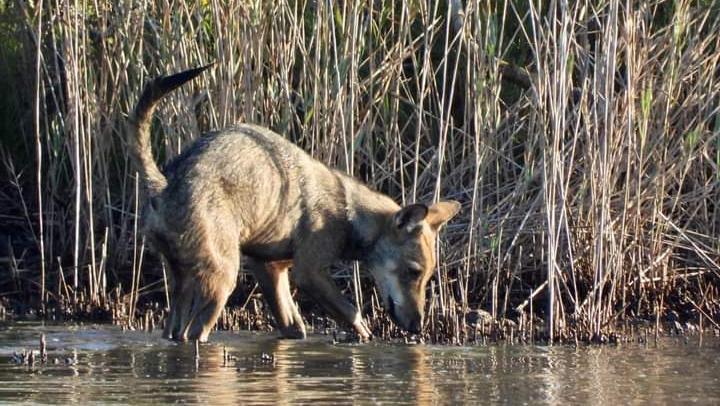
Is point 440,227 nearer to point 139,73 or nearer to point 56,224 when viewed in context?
point 139,73

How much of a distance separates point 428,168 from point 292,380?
363 cm

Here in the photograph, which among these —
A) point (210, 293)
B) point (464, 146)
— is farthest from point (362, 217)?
point (210, 293)

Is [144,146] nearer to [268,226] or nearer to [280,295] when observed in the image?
[268,226]

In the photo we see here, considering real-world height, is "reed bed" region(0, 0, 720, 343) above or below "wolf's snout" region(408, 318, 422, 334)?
above

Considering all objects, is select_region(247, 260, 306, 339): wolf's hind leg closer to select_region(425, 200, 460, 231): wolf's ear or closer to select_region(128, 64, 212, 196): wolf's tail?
select_region(425, 200, 460, 231): wolf's ear

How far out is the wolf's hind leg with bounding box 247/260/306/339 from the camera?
9.33 meters

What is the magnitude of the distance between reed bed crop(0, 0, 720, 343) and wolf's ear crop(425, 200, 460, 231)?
19 centimetres

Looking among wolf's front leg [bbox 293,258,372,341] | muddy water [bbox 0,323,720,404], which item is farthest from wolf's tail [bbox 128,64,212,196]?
wolf's front leg [bbox 293,258,372,341]

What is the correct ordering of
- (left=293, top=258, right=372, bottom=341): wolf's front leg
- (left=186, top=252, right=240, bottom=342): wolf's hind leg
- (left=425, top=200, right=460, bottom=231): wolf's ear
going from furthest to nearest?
(left=425, top=200, right=460, bottom=231): wolf's ear < (left=293, top=258, right=372, bottom=341): wolf's front leg < (left=186, top=252, right=240, bottom=342): wolf's hind leg

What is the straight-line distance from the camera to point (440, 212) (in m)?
9.51

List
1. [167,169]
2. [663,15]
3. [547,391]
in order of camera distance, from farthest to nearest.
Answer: [663,15] → [167,169] → [547,391]

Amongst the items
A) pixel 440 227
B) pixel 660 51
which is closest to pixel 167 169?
pixel 440 227

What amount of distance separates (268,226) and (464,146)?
191 cm

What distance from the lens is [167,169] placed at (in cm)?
871
